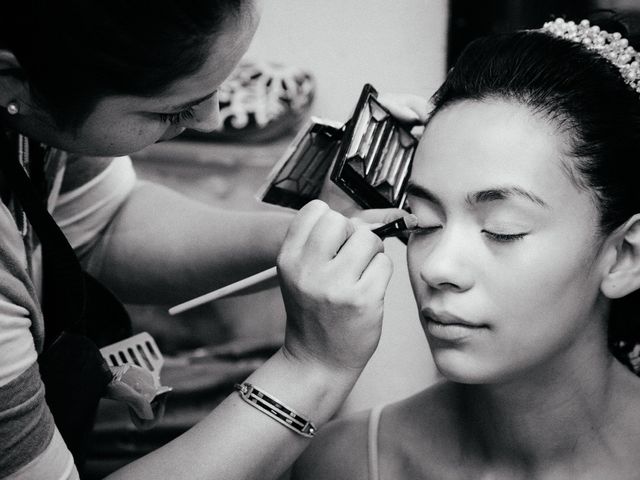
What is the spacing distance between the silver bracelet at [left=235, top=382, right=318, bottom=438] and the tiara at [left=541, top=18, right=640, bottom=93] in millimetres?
625

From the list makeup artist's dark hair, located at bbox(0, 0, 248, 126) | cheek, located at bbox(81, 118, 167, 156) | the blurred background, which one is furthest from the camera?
the blurred background

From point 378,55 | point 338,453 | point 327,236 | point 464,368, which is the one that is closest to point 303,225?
point 327,236

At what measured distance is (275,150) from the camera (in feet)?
4.87

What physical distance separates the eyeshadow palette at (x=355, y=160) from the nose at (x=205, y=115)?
0.20 m

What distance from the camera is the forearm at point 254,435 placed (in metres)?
0.88

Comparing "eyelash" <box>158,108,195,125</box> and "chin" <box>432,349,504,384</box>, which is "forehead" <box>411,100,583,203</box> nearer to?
"chin" <box>432,349,504,384</box>

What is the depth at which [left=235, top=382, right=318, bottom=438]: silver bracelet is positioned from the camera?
0.90 m

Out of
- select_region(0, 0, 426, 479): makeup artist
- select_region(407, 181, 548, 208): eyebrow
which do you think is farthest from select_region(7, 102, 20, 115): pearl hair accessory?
select_region(407, 181, 548, 208): eyebrow

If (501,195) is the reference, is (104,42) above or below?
above

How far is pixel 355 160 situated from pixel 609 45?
0.38 meters

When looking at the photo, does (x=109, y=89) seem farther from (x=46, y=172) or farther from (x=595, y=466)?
(x=595, y=466)

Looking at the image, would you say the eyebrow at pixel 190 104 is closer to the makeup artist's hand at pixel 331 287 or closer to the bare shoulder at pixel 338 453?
the makeup artist's hand at pixel 331 287

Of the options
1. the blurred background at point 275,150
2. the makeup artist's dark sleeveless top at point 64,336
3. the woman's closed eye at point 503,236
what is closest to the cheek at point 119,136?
the makeup artist's dark sleeveless top at point 64,336

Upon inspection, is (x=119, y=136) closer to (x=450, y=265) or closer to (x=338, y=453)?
(x=450, y=265)
